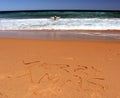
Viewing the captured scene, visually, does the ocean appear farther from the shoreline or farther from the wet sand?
the wet sand

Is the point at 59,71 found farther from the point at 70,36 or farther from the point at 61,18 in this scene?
the point at 61,18

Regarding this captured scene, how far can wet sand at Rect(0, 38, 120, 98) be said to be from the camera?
302cm

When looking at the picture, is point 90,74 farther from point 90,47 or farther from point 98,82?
point 90,47

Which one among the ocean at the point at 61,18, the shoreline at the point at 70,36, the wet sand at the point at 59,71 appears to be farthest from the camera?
the ocean at the point at 61,18

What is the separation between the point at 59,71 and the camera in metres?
3.58

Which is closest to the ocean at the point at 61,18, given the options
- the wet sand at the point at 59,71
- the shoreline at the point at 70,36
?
the shoreline at the point at 70,36

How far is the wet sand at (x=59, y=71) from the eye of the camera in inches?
119

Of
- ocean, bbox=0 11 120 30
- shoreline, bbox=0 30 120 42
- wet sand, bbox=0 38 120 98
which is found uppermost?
wet sand, bbox=0 38 120 98

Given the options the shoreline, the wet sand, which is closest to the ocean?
the shoreline

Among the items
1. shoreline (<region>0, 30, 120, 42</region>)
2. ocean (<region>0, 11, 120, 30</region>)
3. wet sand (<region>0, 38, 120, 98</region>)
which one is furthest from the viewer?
ocean (<region>0, 11, 120, 30</region>)

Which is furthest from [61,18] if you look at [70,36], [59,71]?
[59,71]

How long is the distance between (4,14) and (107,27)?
1162 centimetres

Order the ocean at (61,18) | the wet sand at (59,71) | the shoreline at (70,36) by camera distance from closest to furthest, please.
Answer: the wet sand at (59,71), the shoreline at (70,36), the ocean at (61,18)

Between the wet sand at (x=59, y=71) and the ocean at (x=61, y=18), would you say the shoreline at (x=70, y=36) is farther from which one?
the ocean at (x=61, y=18)
